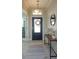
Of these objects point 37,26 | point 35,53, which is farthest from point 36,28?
point 35,53

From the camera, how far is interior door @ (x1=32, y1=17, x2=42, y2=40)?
13703mm

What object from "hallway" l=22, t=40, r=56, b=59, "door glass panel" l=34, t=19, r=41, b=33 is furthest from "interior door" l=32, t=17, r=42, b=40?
"hallway" l=22, t=40, r=56, b=59

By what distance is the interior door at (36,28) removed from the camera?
13703mm

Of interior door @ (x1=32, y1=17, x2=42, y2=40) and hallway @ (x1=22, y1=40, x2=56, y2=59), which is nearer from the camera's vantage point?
hallway @ (x1=22, y1=40, x2=56, y2=59)

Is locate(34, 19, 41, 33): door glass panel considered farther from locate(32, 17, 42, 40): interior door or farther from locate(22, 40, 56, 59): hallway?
locate(22, 40, 56, 59): hallway

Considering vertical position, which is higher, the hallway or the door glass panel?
the door glass panel

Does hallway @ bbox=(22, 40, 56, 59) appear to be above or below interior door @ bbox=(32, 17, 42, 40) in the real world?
below

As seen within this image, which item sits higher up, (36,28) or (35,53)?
(36,28)

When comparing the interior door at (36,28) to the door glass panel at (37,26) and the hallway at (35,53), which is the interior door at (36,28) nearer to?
the door glass panel at (37,26)

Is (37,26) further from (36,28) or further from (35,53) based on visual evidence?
(35,53)

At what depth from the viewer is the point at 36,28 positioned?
45.2 ft
